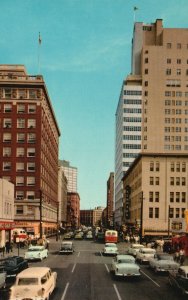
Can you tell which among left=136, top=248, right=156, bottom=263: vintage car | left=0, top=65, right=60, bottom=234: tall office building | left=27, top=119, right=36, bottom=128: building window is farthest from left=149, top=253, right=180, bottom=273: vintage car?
left=27, top=119, right=36, bottom=128: building window

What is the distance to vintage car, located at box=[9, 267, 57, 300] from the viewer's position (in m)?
21.2

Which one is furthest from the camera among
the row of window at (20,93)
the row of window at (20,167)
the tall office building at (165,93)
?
the tall office building at (165,93)

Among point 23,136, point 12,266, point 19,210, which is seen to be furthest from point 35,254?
point 23,136

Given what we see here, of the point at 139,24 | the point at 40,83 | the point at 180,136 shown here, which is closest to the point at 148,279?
the point at 40,83

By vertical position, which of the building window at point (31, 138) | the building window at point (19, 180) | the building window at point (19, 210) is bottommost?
the building window at point (19, 210)

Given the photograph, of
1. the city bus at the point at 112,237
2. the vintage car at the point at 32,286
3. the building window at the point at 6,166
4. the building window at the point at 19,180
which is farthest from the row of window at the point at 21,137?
the vintage car at the point at 32,286

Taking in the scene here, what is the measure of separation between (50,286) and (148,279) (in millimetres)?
10242

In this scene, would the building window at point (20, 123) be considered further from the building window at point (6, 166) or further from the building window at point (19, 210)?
the building window at point (19, 210)

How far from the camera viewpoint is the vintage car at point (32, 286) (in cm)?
2120

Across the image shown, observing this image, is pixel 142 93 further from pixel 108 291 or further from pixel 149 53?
pixel 108 291

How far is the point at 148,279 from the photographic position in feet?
104

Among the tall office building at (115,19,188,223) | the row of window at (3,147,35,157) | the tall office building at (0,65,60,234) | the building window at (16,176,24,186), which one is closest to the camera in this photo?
the tall office building at (0,65,60,234)

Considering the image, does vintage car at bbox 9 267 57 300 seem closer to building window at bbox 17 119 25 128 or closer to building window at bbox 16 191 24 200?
building window at bbox 16 191 24 200

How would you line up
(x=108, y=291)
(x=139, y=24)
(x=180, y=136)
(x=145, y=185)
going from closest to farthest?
(x=108, y=291), (x=145, y=185), (x=180, y=136), (x=139, y=24)
